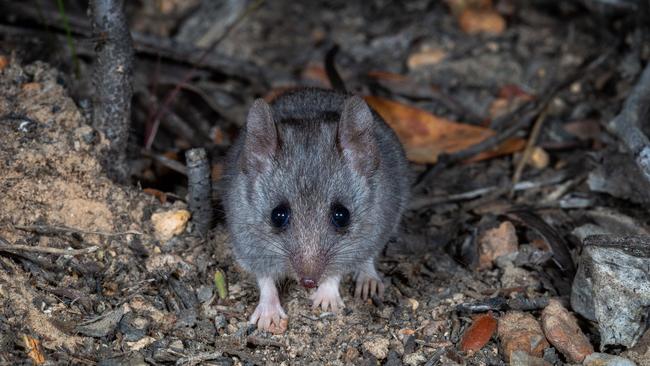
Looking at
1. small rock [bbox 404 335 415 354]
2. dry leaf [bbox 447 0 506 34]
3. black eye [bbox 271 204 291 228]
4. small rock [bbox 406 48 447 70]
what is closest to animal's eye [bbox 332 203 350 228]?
black eye [bbox 271 204 291 228]

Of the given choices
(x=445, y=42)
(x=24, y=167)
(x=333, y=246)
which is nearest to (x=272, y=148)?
(x=333, y=246)

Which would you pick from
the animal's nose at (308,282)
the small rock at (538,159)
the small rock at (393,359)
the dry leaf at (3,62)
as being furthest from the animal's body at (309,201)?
the small rock at (538,159)

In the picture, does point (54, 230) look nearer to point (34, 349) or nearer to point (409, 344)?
point (34, 349)

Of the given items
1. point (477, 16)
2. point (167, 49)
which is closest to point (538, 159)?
point (477, 16)

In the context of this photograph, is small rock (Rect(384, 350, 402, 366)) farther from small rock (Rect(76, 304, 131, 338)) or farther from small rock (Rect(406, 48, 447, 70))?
A: small rock (Rect(406, 48, 447, 70))

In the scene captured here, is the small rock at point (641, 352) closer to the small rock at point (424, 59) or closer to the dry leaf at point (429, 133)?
the dry leaf at point (429, 133)

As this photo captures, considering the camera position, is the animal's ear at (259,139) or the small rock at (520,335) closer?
the small rock at (520,335)

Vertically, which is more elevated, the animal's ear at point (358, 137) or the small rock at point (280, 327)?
the animal's ear at point (358, 137)
